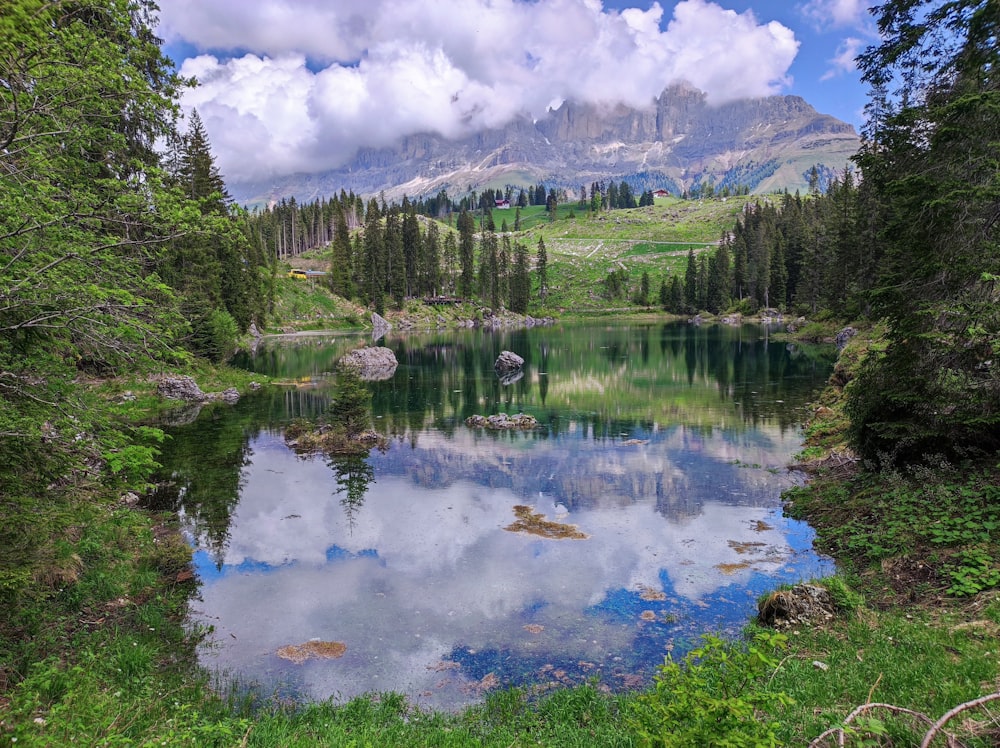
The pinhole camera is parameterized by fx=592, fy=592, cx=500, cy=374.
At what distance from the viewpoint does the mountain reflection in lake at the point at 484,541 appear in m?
12.2

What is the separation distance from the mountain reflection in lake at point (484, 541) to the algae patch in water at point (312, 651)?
0.28 ft

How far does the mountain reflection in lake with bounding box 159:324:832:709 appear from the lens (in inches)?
479

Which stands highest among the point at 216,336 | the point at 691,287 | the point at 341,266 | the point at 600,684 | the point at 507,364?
the point at 341,266

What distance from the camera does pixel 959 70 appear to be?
1576 cm

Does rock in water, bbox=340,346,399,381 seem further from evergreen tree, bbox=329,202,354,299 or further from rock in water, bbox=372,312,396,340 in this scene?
evergreen tree, bbox=329,202,354,299

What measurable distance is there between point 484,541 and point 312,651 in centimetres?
704

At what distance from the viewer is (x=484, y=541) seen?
1855 centimetres

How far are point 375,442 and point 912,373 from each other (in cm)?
2411

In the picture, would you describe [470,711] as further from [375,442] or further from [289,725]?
[375,442]

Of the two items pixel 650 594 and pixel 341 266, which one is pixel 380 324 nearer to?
pixel 341 266

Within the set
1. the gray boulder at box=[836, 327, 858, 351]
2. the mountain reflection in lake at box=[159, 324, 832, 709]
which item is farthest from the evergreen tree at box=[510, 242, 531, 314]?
the mountain reflection in lake at box=[159, 324, 832, 709]

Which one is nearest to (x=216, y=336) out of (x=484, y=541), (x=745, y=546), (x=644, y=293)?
(x=484, y=541)

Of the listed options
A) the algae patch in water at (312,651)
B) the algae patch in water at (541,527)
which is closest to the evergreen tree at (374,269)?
the algae patch in water at (541,527)

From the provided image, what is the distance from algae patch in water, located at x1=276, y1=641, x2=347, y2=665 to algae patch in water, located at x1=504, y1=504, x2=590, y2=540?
308 inches
